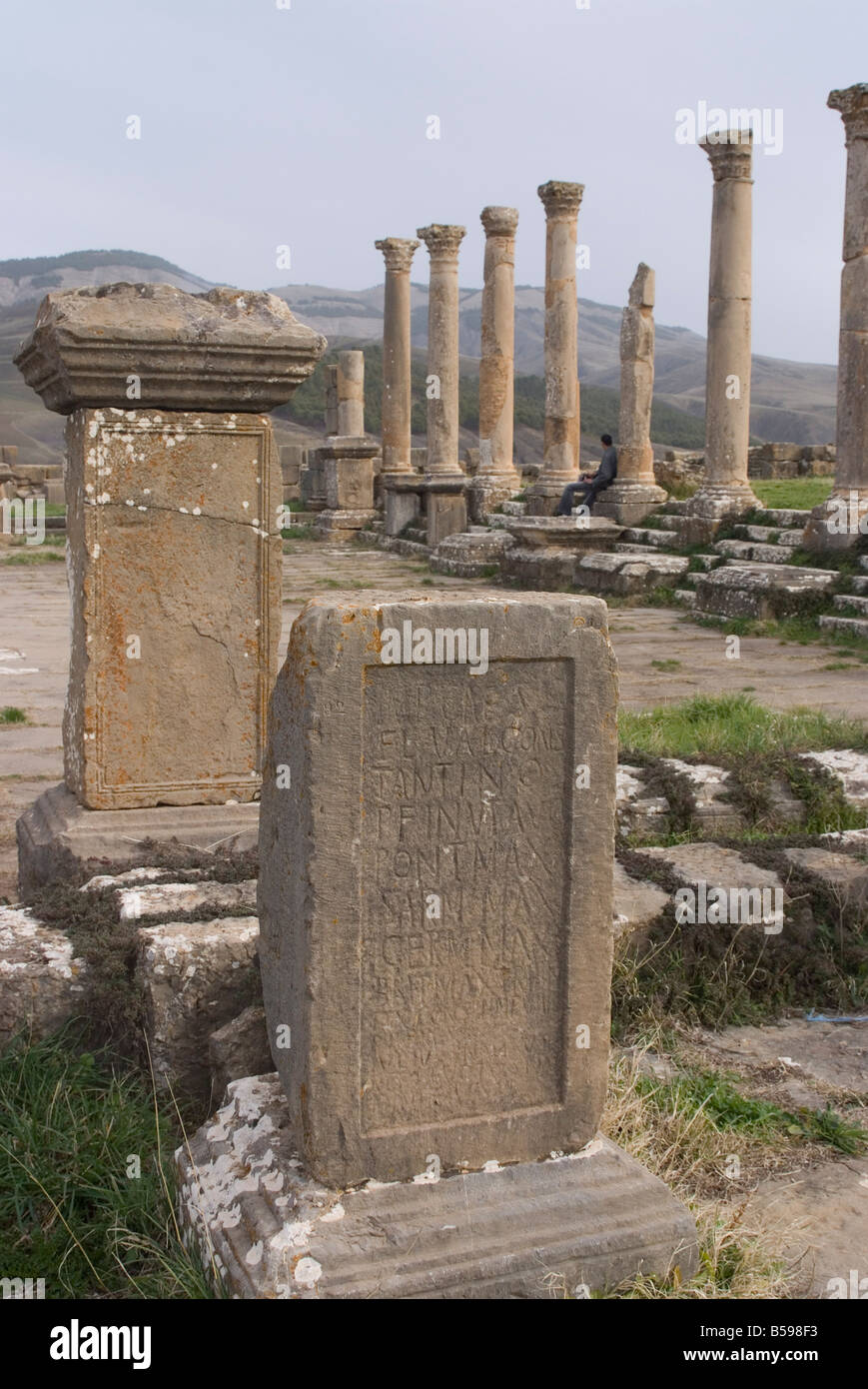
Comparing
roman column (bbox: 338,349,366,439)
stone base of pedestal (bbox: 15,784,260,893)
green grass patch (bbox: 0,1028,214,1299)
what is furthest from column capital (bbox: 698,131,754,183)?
green grass patch (bbox: 0,1028,214,1299)

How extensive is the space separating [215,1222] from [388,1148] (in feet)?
1.18

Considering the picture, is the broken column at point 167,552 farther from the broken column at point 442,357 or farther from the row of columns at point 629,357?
the broken column at point 442,357

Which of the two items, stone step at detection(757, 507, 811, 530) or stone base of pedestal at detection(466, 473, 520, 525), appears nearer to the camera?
stone step at detection(757, 507, 811, 530)

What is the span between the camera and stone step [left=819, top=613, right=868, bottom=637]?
11945 mm

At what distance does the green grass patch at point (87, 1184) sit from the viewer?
9.31ft

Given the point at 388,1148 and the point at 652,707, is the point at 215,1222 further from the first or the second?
the point at 652,707

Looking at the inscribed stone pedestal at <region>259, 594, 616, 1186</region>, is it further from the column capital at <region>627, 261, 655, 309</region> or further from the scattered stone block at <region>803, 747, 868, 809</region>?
the column capital at <region>627, 261, 655, 309</region>

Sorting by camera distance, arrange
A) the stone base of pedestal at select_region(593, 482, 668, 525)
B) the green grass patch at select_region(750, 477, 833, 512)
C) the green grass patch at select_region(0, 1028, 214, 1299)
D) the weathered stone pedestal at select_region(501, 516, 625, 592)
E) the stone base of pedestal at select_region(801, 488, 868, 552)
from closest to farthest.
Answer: the green grass patch at select_region(0, 1028, 214, 1299) → the stone base of pedestal at select_region(801, 488, 868, 552) → the weathered stone pedestal at select_region(501, 516, 625, 592) → the green grass patch at select_region(750, 477, 833, 512) → the stone base of pedestal at select_region(593, 482, 668, 525)

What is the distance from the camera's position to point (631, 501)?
18.4 metres

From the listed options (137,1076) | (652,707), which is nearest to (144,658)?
(137,1076)

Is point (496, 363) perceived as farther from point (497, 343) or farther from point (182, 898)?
point (182, 898)

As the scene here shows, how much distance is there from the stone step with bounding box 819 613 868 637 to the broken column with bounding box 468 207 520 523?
405 inches

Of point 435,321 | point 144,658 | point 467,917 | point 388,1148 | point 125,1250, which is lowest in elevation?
point 125,1250

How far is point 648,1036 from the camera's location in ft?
13.0
